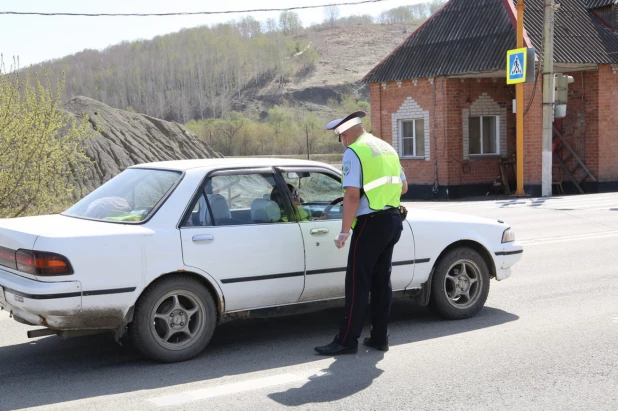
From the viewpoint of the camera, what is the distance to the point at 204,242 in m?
5.79

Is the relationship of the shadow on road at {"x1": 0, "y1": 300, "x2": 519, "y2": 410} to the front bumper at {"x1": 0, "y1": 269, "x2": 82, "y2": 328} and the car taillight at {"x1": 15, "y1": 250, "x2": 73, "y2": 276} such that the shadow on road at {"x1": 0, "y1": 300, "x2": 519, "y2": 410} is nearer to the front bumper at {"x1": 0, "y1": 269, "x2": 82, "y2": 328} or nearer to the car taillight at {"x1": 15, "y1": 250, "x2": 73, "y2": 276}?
the front bumper at {"x1": 0, "y1": 269, "x2": 82, "y2": 328}

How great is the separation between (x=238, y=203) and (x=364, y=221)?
1052 mm

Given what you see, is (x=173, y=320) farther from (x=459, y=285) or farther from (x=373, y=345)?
(x=459, y=285)

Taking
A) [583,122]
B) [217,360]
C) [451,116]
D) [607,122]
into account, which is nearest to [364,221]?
[217,360]

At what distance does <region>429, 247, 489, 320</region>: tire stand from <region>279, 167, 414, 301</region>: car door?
36cm

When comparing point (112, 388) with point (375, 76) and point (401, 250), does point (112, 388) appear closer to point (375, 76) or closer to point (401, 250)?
point (401, 250)

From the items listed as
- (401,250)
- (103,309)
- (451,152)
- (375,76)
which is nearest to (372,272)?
(401,250)

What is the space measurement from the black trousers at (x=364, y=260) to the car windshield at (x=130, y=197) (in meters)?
1.49

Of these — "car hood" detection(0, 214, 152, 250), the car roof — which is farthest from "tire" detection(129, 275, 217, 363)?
the car roof

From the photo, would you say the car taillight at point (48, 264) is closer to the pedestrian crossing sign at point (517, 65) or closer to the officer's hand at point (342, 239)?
the officer's hand at point (342, 239)

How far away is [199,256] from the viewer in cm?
573

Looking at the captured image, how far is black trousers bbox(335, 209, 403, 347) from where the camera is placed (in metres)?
5.84

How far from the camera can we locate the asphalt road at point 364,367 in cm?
487

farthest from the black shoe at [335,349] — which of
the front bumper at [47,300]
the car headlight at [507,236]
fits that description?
the car headlight at [507,236]
